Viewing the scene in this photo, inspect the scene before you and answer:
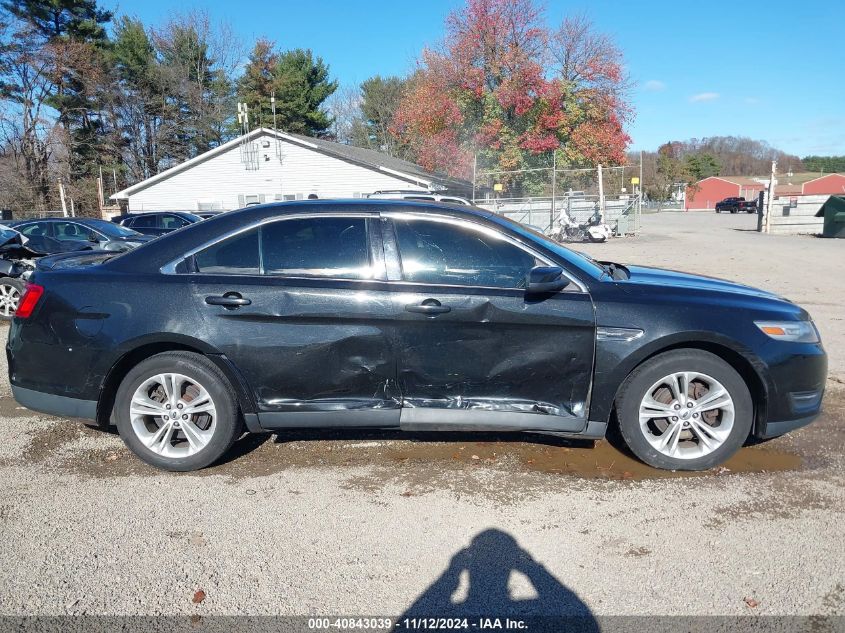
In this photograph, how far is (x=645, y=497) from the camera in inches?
135

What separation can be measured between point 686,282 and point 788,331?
0.68m

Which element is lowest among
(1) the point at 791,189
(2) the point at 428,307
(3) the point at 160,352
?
(3) the point at 160,352

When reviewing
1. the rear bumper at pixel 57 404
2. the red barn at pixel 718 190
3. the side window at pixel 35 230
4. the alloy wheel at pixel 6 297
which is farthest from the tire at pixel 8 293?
the red barn at pixel 718 190

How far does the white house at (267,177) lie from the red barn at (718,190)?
7154 cm

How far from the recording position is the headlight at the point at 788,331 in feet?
11.9

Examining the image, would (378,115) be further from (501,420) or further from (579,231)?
(501,420)

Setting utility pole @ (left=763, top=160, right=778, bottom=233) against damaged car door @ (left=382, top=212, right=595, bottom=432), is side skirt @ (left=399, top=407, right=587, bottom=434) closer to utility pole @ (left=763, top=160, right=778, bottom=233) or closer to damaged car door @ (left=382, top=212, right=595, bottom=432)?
damaged car door @ (left=382, top=212, right=595, bottom=432)

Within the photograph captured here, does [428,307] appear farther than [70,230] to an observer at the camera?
No

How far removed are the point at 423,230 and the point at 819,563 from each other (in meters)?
2.72

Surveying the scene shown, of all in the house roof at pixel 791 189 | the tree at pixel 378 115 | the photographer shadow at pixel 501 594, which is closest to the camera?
the photographer shadow at pixel 501 594

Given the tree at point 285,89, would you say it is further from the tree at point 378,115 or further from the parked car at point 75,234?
the parked car at point 75,234

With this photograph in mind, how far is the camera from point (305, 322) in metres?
3.66

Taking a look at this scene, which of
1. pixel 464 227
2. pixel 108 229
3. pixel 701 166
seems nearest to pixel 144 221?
pixel 108 229

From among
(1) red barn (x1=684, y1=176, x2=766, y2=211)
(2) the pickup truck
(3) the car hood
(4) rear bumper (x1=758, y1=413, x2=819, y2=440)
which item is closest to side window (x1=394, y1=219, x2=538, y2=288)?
(3) the car hood
